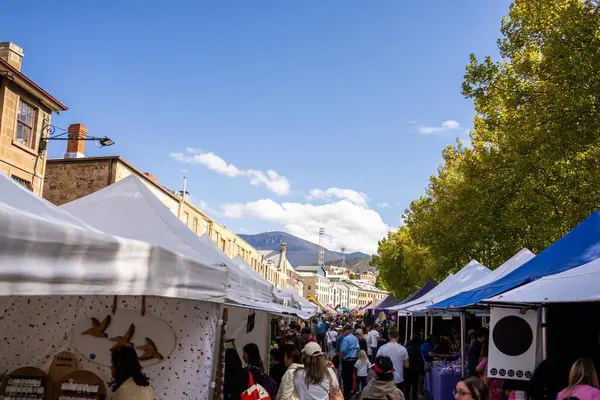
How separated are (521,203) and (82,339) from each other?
15.1m

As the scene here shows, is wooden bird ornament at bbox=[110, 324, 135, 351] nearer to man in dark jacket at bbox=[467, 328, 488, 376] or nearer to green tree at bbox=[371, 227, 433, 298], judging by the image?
man in dark jacket at bbox=[467, 328, 488, 376]

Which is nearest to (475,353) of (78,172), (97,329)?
(97,329)

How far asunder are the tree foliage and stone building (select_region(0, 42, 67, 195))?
14674 mm

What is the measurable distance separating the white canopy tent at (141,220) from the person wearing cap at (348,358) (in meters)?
6.07

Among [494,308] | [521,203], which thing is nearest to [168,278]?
[494,308]

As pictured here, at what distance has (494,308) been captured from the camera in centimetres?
752

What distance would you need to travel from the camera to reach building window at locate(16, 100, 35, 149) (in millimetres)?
20203

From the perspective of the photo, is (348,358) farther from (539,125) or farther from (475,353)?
(539,125)

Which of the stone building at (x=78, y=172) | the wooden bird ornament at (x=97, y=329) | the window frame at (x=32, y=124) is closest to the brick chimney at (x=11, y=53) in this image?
the window frame at (x=32, y=124)

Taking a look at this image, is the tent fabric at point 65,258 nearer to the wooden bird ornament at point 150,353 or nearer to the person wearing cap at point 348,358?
the wooden bird ornament at point 150,353

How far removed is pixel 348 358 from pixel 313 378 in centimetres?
772

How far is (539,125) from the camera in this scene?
47.0 feet

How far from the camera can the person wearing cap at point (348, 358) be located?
45.7 feet

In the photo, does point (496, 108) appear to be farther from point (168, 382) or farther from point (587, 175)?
point (168, 382)
